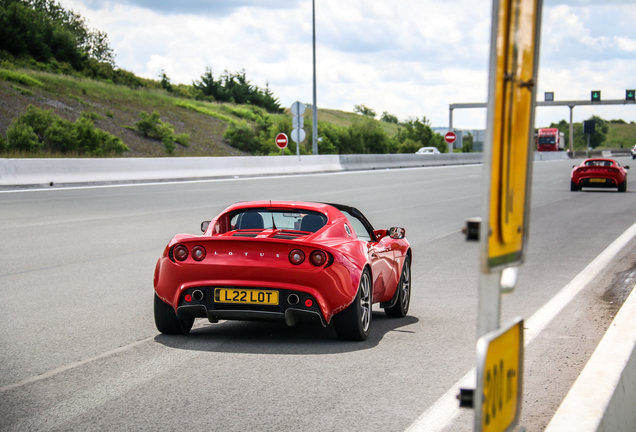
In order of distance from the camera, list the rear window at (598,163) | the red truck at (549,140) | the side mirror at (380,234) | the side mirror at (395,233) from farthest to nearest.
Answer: the red truck at (549,140), the rear window at (598,163), the side mirror at (380,234), the side mirror at (395,233)

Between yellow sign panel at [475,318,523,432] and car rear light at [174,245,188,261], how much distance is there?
13.9 feet

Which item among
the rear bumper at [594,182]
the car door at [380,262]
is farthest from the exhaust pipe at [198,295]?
the rear bumper at [594,182]

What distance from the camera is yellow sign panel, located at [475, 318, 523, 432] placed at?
190 cm

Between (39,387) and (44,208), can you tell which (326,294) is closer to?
(39,387)

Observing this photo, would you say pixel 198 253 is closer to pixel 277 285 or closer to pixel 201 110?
pixel 277 285

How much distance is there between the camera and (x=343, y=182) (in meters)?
30.2

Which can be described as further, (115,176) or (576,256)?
(115,176)

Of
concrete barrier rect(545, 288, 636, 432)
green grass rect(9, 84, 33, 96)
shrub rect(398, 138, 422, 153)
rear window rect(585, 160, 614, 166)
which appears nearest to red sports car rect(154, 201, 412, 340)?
concrete barrier rect(545, 288, 636, 432)

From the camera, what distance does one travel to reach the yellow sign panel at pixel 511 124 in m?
1.92

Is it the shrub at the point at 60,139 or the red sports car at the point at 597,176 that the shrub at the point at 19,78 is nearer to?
the shrub at the point at 60,139

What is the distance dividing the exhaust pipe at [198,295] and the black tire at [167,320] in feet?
1.14

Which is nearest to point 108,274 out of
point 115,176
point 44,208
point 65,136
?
point 44,208

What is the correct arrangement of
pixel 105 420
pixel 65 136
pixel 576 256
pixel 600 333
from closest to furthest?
pixel 105 420
pixel 600 333
pixel 576 256
pixel 65 136

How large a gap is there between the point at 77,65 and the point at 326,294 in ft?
243
